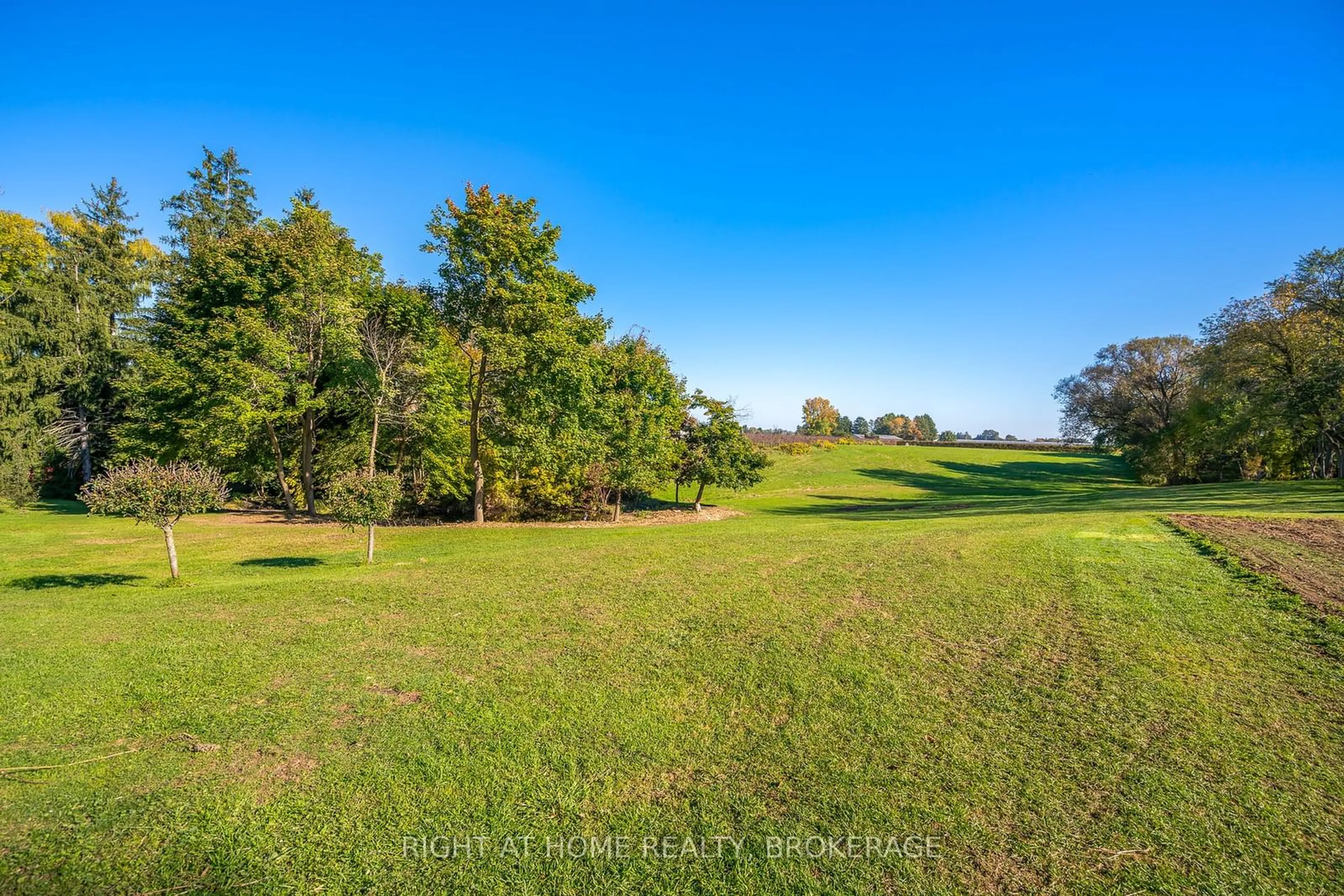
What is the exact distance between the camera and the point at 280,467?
24500 millimetres

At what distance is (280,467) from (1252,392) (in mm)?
48266

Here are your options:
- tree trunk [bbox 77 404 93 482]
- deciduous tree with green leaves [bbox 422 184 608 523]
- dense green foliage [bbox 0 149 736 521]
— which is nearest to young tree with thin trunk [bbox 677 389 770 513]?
dense green foliage [bbox 0 149 736 521]

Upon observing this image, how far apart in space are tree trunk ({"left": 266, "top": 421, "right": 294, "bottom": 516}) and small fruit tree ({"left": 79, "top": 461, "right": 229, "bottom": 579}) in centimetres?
1478

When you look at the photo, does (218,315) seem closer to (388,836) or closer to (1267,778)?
(388,836)

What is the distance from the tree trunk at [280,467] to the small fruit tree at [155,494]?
48.5 feet

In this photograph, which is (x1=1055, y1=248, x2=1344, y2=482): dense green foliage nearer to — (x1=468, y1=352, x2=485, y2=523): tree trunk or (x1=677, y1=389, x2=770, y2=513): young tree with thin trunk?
(x1=677, y1=389, x2=770, y2=513): young tree with thin trunk

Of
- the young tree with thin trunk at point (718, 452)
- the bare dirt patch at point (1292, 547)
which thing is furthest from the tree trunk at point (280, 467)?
the bare dirt patch at point (1292, 547)

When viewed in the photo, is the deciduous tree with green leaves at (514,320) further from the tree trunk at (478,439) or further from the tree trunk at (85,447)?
the tree trunk at (85,447)

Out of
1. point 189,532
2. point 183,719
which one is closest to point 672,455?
point 189,532

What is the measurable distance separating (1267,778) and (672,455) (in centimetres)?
2532

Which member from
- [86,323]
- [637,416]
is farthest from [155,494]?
[86,323]

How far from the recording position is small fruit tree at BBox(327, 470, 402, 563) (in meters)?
11.8

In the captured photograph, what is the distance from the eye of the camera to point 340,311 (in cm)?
2159

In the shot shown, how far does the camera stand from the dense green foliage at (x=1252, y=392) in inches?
927
